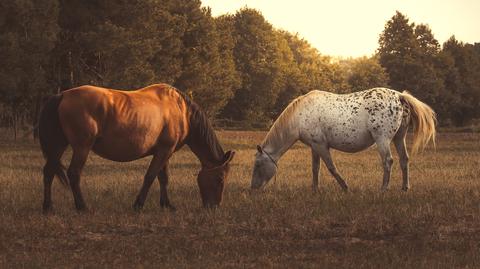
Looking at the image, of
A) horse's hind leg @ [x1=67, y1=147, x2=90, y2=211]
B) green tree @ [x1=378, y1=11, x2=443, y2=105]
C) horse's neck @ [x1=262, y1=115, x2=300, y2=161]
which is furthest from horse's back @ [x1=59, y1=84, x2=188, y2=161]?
green tree @ [x1=378, y1=11, x2=443, y2=105]

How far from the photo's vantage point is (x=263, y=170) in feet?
44.1

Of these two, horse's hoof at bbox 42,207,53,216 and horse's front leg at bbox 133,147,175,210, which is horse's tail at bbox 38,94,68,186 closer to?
horse's hoof at bbox 42,207,53,216

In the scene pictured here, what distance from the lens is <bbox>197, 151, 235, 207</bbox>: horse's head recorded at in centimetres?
1045

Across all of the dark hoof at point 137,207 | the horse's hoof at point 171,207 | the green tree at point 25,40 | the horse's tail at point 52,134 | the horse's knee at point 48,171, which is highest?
the green tree at point 25,40

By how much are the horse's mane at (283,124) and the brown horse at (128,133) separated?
2945mm

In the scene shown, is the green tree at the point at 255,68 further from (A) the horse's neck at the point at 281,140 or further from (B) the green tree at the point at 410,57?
(A) the horse's neck at the point at 281,140

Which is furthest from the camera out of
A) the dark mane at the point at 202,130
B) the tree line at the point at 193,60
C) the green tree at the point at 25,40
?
the tree line at the point at 193,60

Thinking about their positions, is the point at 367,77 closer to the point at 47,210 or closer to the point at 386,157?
the point at 386,157

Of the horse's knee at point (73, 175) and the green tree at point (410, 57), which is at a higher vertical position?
the green tree at point (410, 57)

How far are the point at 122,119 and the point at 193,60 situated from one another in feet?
95.9

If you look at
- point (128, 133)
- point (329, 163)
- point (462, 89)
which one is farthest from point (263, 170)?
point (462, 89)

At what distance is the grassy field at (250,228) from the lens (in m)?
6.87

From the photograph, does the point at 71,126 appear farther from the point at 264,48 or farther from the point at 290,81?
the point at 290,81

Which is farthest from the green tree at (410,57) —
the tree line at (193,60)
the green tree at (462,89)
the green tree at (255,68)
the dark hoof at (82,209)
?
the dark hoof at (82,209)
